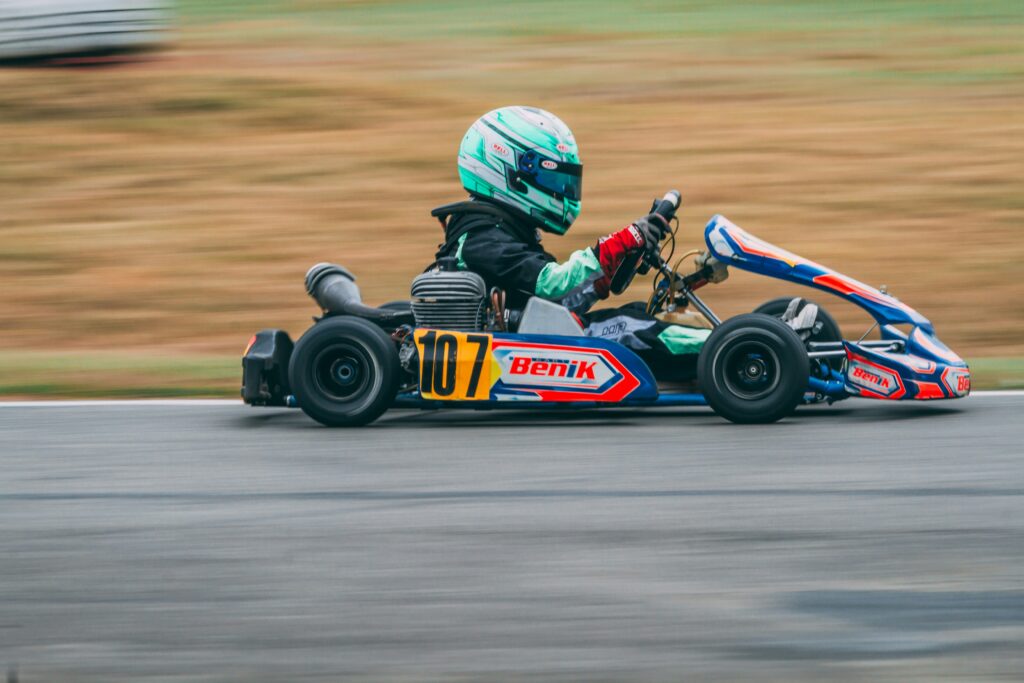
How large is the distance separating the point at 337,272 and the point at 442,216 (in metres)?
0.57

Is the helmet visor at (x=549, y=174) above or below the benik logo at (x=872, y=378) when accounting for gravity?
above

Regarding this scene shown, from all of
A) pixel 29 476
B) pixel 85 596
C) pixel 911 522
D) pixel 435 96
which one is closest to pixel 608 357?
pixel 911 522

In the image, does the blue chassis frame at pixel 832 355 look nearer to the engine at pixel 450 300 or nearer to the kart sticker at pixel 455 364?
the kart sticker at pixel 455 364

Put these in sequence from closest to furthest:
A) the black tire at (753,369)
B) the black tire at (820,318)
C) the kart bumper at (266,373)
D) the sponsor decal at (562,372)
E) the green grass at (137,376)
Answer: the black tire at (753,369) < the sponsor decal at (562,372) < the kart bumper at (266,373) < the black tire at (820,318) < the green grass at (137,376)

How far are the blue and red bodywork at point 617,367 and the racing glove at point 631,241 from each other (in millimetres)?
283

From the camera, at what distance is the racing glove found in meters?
6.18

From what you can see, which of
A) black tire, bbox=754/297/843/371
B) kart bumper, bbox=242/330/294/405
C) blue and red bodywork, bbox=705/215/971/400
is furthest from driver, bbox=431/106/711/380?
kart bumper, bbox=242/330/294/405

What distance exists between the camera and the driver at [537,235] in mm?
6289

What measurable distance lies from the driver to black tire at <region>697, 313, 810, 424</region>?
0.28 m

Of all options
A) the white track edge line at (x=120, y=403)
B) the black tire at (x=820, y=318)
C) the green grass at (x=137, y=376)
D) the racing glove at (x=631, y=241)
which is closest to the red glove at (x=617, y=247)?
the racing glove at (x=631, y=241)

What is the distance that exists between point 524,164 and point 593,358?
0.99 metres

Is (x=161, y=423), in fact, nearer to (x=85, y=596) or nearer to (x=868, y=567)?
(x=85, y=596)

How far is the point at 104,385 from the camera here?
8.10 meters

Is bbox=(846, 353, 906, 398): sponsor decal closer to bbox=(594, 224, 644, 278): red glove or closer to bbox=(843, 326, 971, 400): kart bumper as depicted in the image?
bbox=(843, 326, 971, 400): kart bumper
